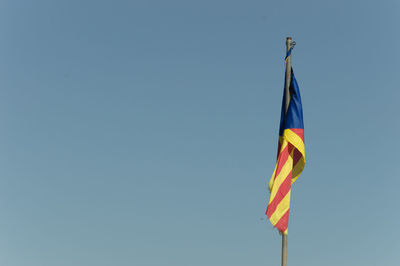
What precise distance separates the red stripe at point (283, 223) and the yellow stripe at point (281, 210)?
0.11 metres

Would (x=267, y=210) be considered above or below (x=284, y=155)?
below

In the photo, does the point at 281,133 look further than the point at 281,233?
Yes

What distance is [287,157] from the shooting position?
100 feet

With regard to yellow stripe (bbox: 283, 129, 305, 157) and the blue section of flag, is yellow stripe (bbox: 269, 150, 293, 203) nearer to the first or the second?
yellow stripe (bbox: 283, 129, 305, 157)

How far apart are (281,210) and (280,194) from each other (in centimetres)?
67

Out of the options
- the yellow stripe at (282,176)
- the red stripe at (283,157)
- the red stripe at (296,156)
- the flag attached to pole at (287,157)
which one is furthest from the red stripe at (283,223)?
the red stripe at (296,156)

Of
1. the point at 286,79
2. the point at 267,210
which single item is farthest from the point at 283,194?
the point at 286,79

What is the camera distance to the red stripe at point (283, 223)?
29.2 meters

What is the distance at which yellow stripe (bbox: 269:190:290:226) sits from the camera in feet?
96.1

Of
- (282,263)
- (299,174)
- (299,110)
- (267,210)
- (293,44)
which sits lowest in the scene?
(282,263)

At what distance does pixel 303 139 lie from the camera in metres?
30.8

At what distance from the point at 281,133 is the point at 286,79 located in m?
2.26

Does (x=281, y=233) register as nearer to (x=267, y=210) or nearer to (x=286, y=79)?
(x=267, y=210)

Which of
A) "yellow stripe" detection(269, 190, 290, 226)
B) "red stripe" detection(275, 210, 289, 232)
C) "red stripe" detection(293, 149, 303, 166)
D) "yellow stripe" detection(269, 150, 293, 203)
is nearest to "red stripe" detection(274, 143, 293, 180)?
"yellow stripe" detection(269, 150, 293, 203)
